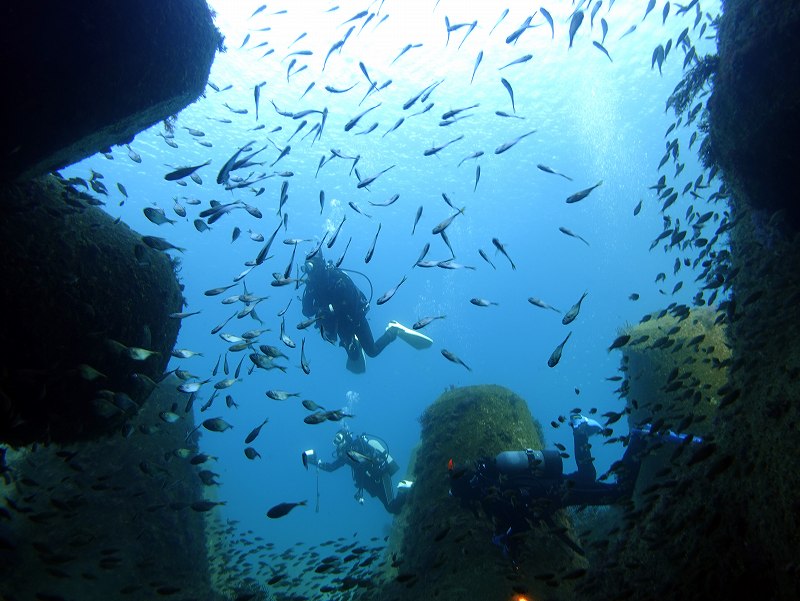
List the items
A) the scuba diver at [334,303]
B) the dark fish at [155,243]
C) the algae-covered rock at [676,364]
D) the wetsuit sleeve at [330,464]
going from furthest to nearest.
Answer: the wetsuit sleeve at [330,464] → the scuba diver at [334,303] → the algae-covered rock at [676,364] → the dark fish at [155,243]

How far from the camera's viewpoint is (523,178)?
52.6 m

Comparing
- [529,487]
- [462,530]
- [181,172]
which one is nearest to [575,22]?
[181,172]

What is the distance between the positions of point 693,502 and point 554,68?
3325 cm

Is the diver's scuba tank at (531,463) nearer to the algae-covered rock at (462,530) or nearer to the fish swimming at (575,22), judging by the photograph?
the algae-covered rock at (462,530)

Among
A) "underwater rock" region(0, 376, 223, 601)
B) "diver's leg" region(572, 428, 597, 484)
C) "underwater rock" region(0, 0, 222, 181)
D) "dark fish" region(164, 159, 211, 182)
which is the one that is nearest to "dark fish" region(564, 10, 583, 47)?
"underwater rock" region(0, 0, 222, 181)

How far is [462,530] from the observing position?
7504 millimetres

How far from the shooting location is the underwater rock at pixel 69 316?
16.5ft

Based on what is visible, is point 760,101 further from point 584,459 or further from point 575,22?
point 584,459

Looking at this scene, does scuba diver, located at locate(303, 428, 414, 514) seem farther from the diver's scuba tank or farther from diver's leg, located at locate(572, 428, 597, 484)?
the diver's scuba tank

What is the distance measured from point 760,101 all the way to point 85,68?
8773 millimetres

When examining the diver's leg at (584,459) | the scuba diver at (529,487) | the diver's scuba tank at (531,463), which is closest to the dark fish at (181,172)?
the scuba diver at (529,487)

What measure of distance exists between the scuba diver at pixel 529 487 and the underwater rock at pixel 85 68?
7561 millimetres

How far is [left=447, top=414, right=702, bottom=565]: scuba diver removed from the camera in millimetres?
Result: 6852

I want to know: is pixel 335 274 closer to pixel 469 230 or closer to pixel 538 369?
pixel 469 230
